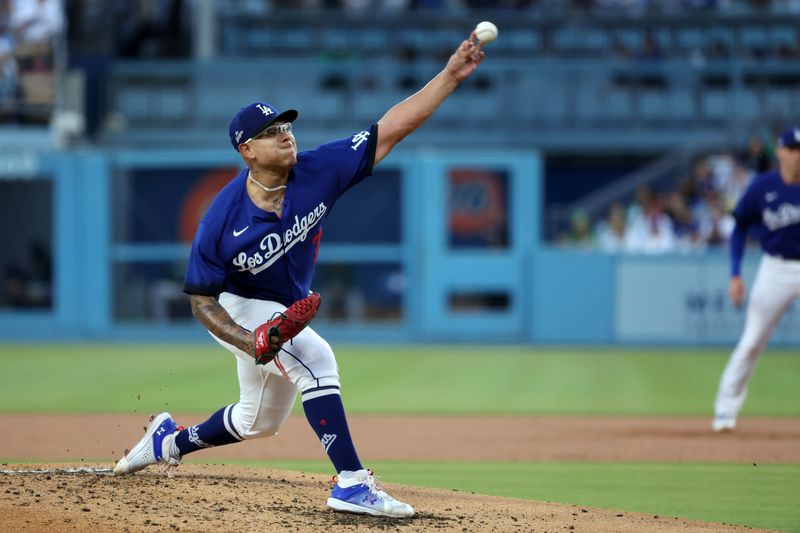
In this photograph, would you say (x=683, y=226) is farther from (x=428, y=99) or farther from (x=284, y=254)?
(x=284, y=254)

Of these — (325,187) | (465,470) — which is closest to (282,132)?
(325,187)

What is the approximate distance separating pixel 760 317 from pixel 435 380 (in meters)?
5.23

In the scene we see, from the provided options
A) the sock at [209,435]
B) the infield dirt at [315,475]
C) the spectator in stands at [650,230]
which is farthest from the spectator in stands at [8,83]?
the sock at [209,435]

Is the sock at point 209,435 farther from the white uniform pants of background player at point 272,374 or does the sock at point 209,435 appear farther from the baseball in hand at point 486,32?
the baseball in hand at point 486,32

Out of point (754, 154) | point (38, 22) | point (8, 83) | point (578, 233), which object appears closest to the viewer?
point (754, 154)

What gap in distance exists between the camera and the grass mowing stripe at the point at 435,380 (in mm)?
11594

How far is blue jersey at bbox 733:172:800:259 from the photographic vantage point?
9359 millimetres

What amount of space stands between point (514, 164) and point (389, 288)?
292 centimetres

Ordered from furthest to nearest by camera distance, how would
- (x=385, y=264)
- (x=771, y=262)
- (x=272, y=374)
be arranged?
(x=385, y=264) < (x=771, y=262) < (x=272, y=374)

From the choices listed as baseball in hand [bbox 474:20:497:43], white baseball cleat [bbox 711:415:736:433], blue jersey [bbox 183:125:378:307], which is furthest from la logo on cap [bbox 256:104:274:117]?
white baseball cleat [bbox 711:415:736:433]

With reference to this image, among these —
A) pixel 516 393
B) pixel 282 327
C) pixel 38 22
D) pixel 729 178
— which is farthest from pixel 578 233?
pixel 282 327

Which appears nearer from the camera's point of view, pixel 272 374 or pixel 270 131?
pixel 270 131

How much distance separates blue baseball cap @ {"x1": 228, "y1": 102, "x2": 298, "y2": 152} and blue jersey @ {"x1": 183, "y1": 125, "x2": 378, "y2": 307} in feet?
0.80

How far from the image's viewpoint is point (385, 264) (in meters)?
20.2
